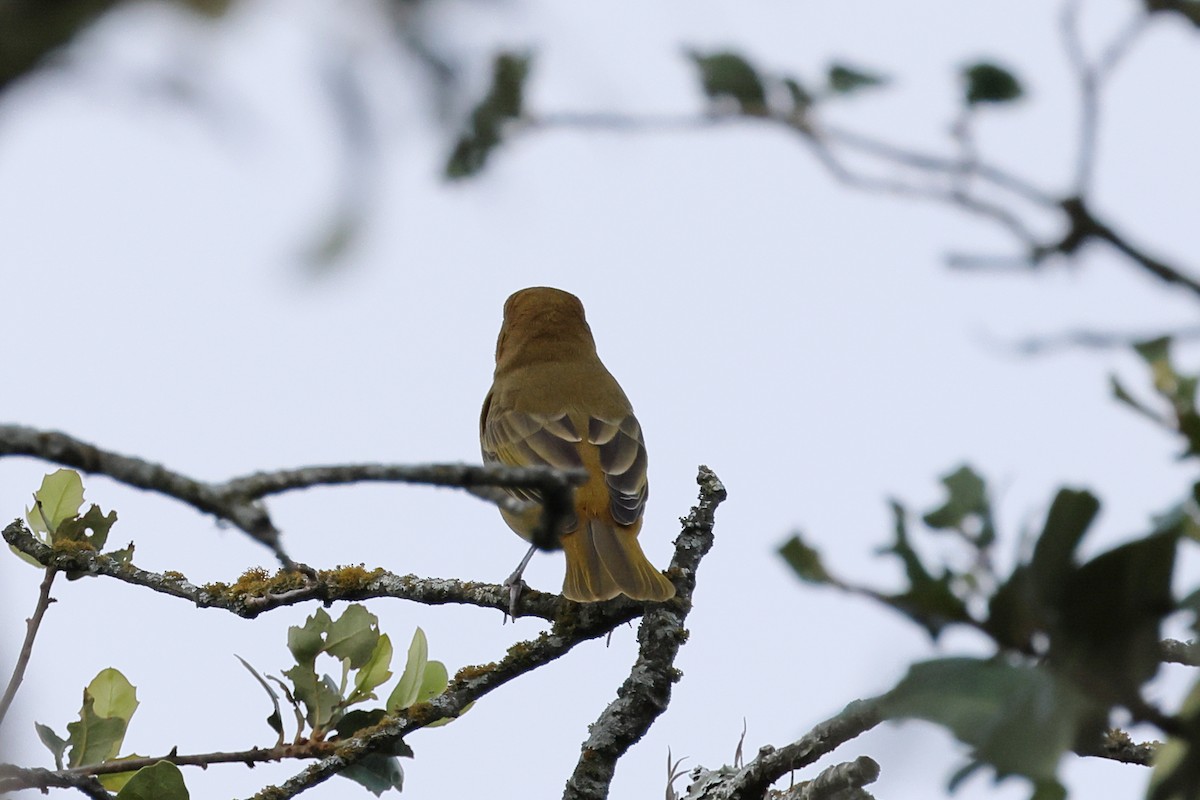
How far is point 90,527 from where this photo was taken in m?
3.46

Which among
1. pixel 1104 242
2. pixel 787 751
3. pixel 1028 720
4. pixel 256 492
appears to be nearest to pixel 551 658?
pixel 787 751

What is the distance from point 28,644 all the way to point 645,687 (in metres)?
1.61

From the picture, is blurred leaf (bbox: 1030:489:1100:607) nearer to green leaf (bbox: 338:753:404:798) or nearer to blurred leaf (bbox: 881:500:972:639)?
blurred leaf (bbox: 881:500:972:639)

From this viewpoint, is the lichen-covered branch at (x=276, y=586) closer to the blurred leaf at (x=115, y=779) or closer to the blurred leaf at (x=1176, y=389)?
the blurred leaf at (x=115, y=779)

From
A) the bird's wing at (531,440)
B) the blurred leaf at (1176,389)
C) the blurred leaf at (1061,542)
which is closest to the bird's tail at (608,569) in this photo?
the bird's wing at (531,440)

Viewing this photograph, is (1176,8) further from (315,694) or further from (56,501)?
(56,501)

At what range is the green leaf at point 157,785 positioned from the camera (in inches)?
104

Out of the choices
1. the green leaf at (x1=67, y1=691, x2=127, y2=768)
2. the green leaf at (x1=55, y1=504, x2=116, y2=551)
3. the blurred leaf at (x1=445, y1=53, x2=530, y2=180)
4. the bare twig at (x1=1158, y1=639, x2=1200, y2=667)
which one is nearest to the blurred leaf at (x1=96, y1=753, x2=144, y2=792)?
the green leaf at (x1=67, y1=691, x2=127, y2=768)

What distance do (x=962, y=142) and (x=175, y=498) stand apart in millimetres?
1056

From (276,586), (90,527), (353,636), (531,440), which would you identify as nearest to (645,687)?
(353,636)

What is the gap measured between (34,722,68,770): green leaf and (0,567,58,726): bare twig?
0.87 ft

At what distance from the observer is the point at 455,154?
1.54 m

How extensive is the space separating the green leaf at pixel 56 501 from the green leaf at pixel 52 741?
0.64 meters

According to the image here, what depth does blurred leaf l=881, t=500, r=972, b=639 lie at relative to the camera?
127cm
